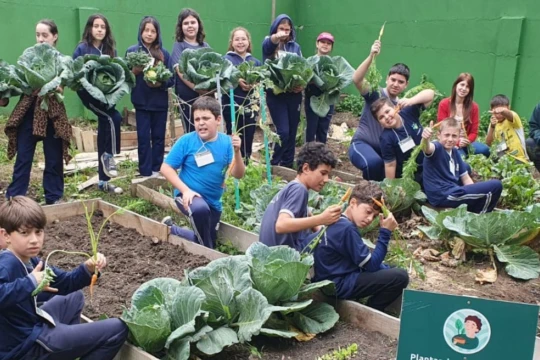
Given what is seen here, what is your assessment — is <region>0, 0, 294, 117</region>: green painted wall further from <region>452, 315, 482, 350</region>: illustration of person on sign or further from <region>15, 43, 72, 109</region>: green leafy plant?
<region>452, 315, 482, 350</region>: illustration of person on sign

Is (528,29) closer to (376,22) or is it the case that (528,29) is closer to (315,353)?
(376,22)

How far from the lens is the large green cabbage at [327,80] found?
23.7ft

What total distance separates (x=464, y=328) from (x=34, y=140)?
4.43 metres

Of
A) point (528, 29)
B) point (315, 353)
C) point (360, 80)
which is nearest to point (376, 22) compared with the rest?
point (528, 29)

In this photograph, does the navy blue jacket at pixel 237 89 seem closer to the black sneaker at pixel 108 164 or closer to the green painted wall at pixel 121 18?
the black sneaker at pixel 108 164

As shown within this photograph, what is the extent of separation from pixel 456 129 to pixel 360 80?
1.20 m

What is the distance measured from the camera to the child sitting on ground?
7165mm

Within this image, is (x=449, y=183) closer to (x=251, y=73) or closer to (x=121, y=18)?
(x=251, y=73)

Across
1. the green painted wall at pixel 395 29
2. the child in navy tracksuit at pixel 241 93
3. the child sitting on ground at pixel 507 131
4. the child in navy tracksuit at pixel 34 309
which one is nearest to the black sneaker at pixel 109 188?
the child in navy tracksuit at pixel 241 93

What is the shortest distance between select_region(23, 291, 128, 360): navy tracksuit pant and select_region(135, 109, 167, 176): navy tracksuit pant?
11.6 feet

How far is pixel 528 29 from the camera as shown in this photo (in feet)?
30.8

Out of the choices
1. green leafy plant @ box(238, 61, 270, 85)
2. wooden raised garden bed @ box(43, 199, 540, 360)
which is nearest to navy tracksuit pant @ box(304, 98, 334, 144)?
green leafy plant @ box(238, 61, 270, 85)

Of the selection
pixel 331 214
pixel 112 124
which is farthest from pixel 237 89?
pixel 331 214

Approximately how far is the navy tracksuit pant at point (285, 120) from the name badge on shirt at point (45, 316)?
4.35 meters
